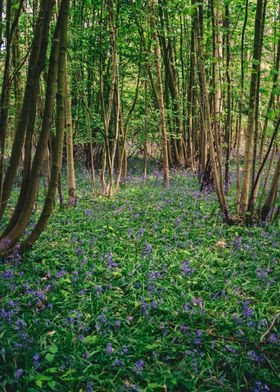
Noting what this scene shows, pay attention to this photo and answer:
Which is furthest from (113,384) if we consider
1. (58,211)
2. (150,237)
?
(58,211)

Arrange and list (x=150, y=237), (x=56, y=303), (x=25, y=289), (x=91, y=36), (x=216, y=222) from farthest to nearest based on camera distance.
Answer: (x=91, y=36)
(x=216, y=222)
(x=150, y=237)
(x=25, y=289)
(x=56, y=303)

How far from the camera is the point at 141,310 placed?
3775mm

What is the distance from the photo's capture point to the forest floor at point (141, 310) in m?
2.95

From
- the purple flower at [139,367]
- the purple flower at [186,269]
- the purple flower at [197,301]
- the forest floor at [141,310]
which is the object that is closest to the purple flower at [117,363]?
the forest floor at [141,310]

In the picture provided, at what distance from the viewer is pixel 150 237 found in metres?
5.82

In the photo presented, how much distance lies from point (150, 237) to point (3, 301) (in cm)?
263

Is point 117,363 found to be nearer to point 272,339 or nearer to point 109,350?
point 109,350

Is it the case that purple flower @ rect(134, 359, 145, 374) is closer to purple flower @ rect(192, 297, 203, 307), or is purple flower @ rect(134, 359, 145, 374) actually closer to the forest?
the forest

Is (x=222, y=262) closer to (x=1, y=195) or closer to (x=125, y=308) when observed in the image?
(x=125, y=308)

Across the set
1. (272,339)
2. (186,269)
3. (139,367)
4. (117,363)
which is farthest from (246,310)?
(117,363)

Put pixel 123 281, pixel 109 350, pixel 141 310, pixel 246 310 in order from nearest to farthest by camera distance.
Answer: pixel 109 350 → pixel 246 310 → pixel 141 310 → pixel 123 281

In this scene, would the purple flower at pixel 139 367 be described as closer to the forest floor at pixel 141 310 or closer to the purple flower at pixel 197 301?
the forest floor at pixel 141 310

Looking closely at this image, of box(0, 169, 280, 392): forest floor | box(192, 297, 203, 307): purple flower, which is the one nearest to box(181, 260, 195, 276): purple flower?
box(0, 169, 280, 392): forest floor

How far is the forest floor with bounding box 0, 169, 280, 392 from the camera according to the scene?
295 centimetres
